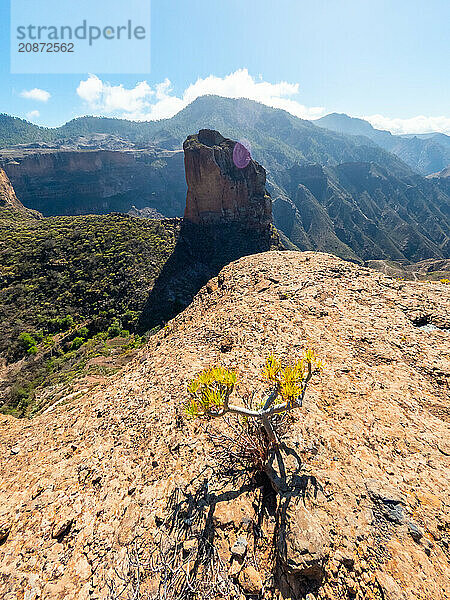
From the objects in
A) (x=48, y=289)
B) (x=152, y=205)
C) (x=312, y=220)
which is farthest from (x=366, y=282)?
(x=152, y=205)

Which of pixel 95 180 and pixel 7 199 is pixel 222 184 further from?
pixel 95 180

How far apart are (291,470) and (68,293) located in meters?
34.4

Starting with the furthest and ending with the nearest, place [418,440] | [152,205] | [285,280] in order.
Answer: [152,205]
[285,280]
[418,440]

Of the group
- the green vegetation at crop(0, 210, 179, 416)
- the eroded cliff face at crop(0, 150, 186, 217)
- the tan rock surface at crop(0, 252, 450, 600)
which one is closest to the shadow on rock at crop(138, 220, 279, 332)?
the green vegetation at crop(0, 210, 179, 416)

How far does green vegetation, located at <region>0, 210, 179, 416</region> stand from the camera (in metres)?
22.4

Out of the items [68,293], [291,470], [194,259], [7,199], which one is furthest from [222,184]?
[291,470]

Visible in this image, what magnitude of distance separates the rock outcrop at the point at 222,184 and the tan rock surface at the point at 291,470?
47749 millimetres

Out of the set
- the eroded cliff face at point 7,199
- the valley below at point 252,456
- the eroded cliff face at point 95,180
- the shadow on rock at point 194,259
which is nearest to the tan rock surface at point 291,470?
the valley below at point 252,456

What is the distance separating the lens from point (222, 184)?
5359 cm

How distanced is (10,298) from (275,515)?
3553 centimetres

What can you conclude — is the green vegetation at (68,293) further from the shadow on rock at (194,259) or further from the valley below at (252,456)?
the valley below at (252,456)

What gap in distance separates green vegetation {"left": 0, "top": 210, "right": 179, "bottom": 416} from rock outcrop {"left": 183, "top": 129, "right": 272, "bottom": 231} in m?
12.2

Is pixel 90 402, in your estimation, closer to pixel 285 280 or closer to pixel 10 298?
pixel 285 280

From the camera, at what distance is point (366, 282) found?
13000mm
